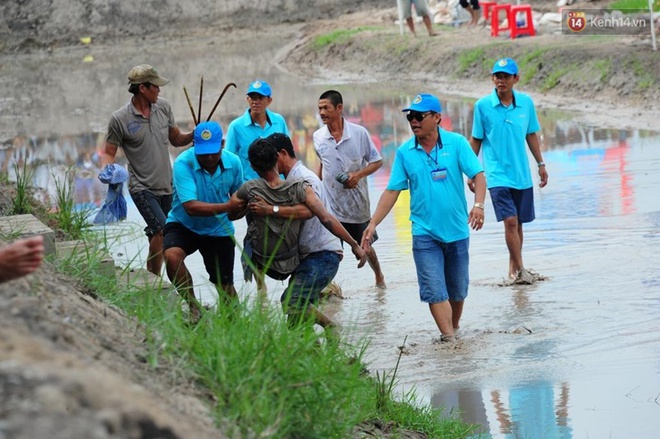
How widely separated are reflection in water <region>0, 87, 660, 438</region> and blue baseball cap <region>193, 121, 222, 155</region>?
961 millimetres

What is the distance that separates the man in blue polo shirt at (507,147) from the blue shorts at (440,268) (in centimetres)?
167

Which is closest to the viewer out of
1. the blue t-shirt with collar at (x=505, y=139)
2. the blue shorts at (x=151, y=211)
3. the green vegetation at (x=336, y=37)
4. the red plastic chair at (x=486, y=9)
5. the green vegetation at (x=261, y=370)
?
the green vegetation at (x=261, y=370)

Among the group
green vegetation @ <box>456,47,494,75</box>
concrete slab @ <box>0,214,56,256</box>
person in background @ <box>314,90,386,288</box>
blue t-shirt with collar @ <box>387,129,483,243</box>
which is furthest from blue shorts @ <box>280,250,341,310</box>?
green vegetation @ <box>456,47,494,75</box>

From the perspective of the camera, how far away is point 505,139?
1066 centimetres

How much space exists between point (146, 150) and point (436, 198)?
8.78ft

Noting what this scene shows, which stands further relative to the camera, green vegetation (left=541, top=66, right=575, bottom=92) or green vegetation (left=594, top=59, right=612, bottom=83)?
green vegetation (left=541, top=66, right=575, bottom=92)

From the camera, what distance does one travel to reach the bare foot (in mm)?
4383

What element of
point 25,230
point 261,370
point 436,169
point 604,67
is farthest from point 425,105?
point 604,67

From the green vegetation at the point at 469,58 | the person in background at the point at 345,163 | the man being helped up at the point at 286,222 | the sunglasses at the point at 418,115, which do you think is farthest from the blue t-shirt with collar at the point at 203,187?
the green vegetation at the point at 469,58

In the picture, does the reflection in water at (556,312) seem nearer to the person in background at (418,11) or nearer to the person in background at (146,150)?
the person in background at (146,150)

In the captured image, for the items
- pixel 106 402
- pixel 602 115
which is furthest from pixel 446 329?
pixel 602 115

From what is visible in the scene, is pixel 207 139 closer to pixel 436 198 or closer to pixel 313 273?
pixel 313 273

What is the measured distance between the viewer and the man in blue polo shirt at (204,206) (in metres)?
8.74

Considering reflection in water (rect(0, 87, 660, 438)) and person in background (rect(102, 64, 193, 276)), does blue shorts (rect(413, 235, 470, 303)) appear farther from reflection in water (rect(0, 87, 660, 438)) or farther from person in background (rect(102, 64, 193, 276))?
person in background (rect(102, 64, 193, 276))
